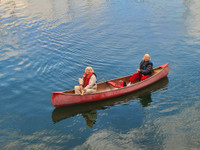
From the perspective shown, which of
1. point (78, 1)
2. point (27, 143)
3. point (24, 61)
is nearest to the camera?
point (27, 143)

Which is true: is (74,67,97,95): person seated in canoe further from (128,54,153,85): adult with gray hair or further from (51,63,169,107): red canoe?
(128,54,153,85): adult with gray hair

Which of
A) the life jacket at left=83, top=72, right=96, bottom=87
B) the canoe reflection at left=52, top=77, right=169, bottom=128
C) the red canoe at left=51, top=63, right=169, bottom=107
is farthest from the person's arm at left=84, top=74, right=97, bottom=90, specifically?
the canoe reflection at left=52, top=77, right=169, bottom=128

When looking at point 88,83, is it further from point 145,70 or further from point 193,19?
point 193,19

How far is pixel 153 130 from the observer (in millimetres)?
10352

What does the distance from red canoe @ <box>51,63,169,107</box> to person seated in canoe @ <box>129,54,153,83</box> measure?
0.30m

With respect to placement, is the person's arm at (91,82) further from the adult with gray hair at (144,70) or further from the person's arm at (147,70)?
the person's arm at (147,70)

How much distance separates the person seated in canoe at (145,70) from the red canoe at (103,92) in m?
0.30

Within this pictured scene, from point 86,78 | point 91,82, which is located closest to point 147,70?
point 91,82

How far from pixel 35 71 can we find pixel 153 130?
9.22m

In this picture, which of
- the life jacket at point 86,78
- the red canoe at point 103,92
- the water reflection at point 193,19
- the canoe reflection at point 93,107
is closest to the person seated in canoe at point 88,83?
the life jacket at point 86,78

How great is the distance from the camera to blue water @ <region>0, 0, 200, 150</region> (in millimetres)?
10156

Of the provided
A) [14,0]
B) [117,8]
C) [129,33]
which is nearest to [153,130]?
[129,33]

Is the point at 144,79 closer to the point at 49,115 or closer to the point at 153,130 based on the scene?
the point at 153,130

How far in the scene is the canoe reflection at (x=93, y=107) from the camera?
38.4ft
